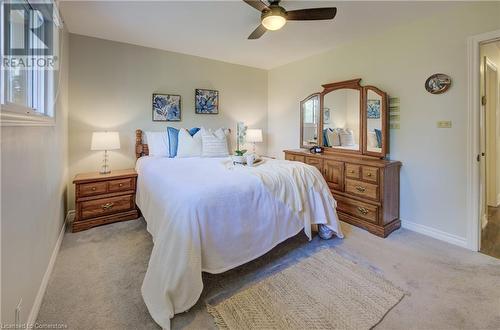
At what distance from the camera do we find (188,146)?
345cm

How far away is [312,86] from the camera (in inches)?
160

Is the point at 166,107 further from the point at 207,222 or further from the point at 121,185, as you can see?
the point at 207,222

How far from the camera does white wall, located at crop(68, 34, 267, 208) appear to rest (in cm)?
323

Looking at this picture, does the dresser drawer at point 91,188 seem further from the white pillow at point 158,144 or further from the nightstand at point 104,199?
the white pillow at point 158,144

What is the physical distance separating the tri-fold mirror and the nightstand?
2.87 m

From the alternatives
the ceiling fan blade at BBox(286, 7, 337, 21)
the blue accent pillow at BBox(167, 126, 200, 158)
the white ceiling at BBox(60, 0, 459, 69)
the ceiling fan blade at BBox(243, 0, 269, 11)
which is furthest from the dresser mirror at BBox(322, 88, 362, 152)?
the blue accent pillow at BBox(167, 126, 200, 158)

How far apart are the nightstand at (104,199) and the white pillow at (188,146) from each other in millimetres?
687

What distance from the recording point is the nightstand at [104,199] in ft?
9.22

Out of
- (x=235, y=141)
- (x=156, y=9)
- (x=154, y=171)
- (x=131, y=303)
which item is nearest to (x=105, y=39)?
(x=156, y=9)

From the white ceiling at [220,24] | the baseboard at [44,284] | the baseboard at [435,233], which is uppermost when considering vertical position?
the white ceiling at [220,24]

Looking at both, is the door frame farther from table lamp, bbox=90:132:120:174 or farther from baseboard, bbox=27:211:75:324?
table lamp, bbox=90:132:120:174

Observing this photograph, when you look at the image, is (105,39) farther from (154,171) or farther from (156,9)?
(154,171)

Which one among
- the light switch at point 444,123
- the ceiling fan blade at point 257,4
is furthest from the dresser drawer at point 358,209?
the ceiling fan blade at point 257,4

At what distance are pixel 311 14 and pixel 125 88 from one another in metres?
2.77
